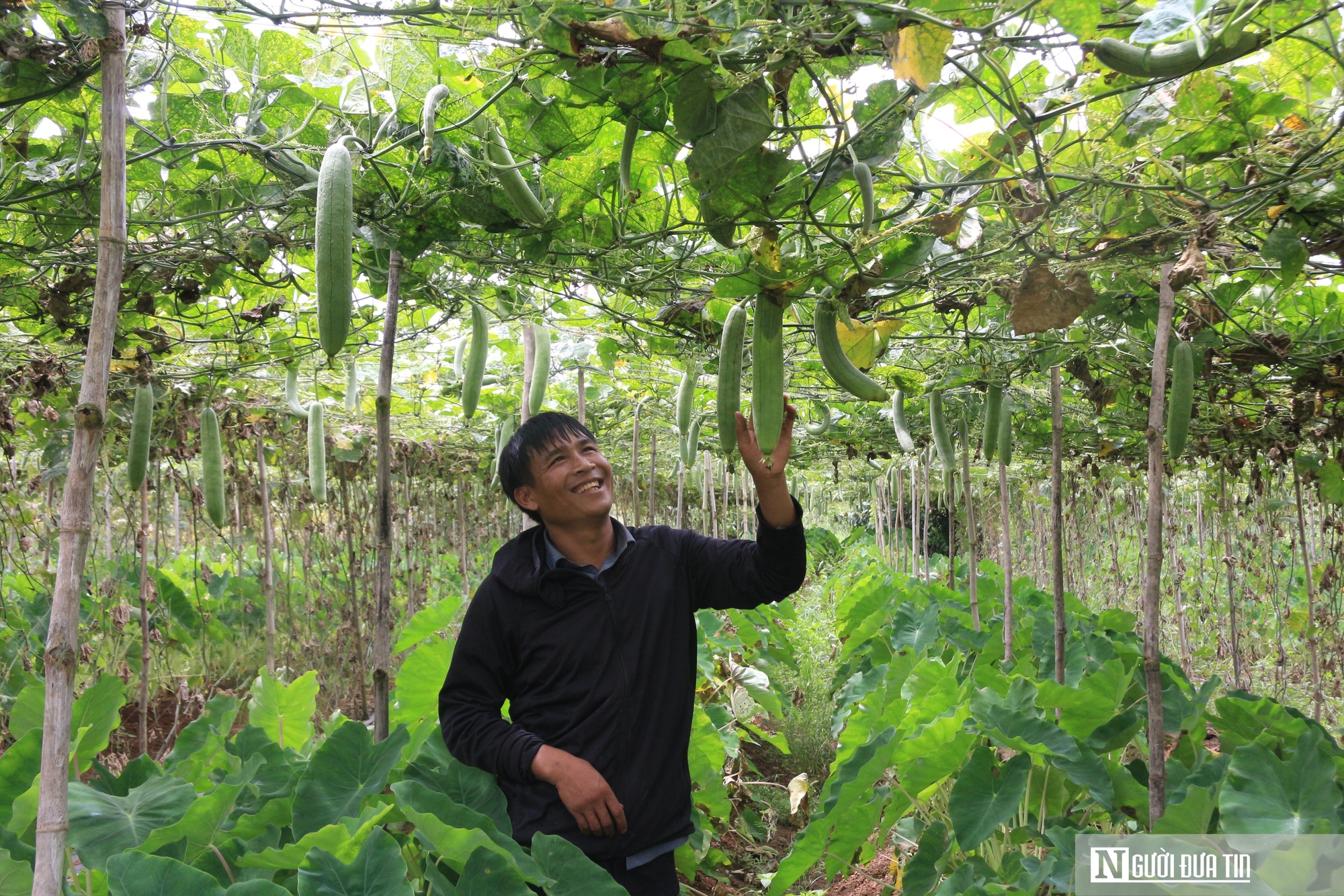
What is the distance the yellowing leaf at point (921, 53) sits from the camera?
1490 millimetres

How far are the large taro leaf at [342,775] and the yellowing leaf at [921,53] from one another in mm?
1961

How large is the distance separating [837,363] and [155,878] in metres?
1.88

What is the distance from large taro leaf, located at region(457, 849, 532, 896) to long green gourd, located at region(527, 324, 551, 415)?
1.98 meters

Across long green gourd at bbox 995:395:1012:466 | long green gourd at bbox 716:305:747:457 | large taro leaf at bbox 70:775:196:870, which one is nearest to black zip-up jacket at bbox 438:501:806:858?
long green gourd at bbox 716:305:747:457

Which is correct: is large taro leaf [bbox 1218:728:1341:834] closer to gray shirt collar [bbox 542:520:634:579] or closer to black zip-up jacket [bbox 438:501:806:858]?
black zip-up jacket [bbox 438:501:806:858]

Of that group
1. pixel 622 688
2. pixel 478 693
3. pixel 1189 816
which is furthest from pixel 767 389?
pixel 1189 816

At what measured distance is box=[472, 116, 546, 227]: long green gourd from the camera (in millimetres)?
1970

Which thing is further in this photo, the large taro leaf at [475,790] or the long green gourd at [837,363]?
the large taro leaf at [475,790]

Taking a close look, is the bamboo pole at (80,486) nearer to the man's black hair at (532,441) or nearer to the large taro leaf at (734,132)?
the large taro leaf at (734,132)

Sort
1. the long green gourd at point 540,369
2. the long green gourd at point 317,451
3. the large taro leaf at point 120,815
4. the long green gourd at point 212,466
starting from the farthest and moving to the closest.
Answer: the long green gourd at point 317,451, the long green gourd at point 540,369, the long green gourd at point 212,466, the large taro leaf at point 120,815

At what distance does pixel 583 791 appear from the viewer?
2062 millimetres

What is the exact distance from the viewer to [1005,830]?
3.19 meters

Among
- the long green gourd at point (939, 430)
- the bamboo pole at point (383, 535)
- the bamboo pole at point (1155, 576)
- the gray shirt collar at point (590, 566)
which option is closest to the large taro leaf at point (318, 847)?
the bamboo pole at point (383, 535)

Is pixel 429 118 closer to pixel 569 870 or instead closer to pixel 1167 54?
pixel 1167 54
